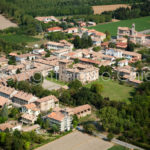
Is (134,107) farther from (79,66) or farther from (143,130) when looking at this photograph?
(79,66)

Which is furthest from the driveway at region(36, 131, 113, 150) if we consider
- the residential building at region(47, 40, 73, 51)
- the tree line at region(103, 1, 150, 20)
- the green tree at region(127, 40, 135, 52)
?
the tree line at region(103, 1, 150, 20)

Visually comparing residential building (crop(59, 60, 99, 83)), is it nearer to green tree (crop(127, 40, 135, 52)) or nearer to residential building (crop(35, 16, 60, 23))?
green tree (crop(127, 40, 135, 52))

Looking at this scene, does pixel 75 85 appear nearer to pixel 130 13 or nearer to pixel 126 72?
pixel 126 72

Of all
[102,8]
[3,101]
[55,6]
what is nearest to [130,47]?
[3,101]

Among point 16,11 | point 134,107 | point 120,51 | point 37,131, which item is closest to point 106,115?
point 134,107

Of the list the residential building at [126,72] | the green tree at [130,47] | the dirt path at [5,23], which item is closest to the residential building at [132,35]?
the green tree at [130,47]

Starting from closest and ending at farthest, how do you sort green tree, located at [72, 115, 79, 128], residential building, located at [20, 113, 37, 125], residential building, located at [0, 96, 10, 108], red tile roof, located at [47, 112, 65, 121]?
1. red tile roof, located at [47, 112, 65, 121]
2. green tree, located at [72, 115, 79, 128]
3. residential building, located at [20, 113, 37, 125]
4. residential building, located at [0, 96, 10, 108]

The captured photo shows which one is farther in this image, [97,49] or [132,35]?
[132,35]

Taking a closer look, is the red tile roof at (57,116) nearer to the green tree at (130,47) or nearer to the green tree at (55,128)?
the green tree at (55,128)
